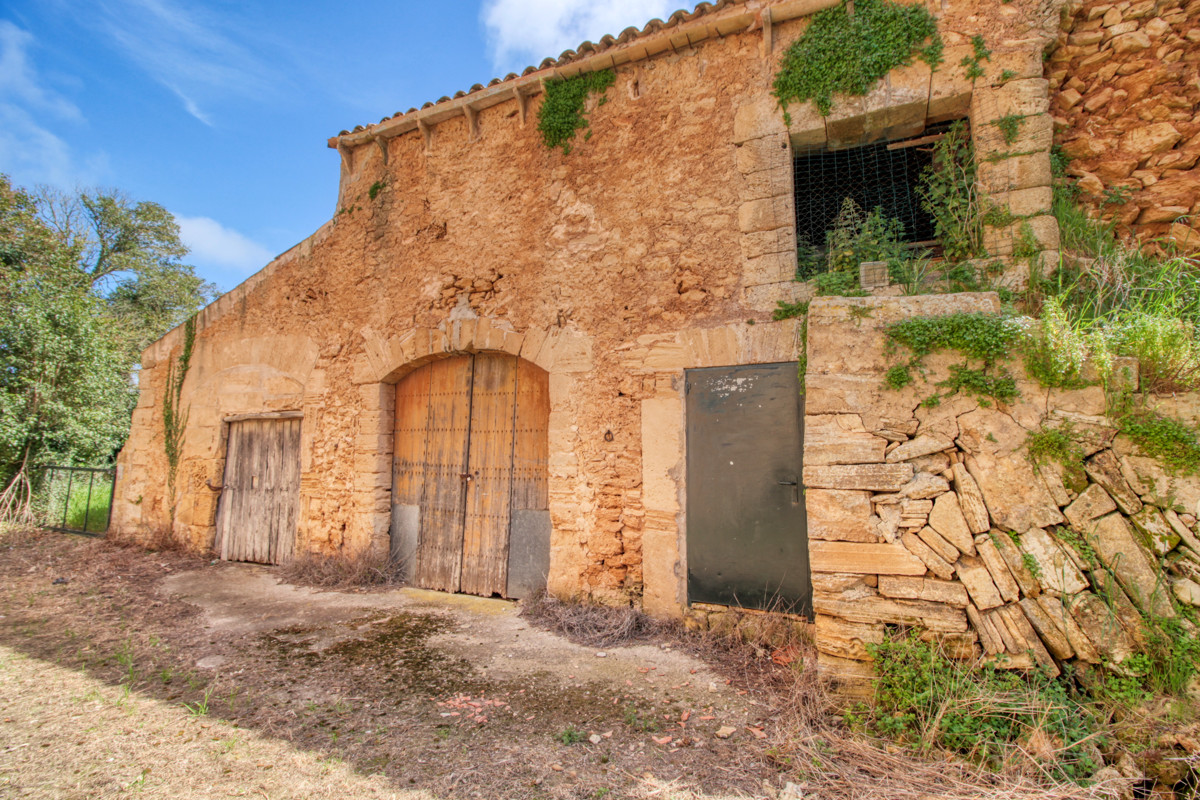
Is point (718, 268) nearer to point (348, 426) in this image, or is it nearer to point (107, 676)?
point (348, 426)

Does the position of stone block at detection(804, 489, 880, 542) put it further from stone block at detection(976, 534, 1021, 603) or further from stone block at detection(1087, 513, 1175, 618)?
stone block at detection(1087, 513, 1175, 618)

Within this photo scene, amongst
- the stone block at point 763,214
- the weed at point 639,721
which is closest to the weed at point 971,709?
the weed at point 639,721

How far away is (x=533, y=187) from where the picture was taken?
16.9ft

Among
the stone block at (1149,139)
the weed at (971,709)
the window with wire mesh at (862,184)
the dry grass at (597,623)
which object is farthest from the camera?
the window with wire mesh at (862,184)

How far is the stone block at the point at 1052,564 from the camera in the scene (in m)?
2.28

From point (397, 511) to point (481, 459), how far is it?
1.17 metres

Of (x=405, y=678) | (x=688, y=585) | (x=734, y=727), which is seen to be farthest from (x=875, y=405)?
(x=405, y=678)

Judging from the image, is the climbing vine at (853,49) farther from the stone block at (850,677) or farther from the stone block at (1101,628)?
the stone block at (850,677)

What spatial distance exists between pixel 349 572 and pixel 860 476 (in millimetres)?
4804

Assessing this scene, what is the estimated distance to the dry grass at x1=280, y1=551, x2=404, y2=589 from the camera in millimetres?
5312

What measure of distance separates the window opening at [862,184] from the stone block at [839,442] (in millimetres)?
2145

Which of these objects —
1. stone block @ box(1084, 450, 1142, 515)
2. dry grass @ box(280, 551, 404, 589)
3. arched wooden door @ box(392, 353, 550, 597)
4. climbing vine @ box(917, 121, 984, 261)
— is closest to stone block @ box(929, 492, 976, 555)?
stone block @ box(1084, 450, 1142, 515)

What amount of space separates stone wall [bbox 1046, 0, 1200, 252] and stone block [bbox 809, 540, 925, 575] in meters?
3.20

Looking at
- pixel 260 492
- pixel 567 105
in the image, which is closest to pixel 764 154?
pixel 567 105
